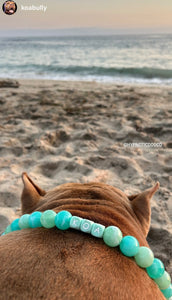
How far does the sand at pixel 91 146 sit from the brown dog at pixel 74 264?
4.04ft

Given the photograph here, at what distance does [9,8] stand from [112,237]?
5313 mm

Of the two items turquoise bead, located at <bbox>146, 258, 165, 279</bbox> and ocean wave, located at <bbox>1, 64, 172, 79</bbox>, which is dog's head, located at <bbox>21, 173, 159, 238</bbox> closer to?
turquoise bead, located at <bbox>146, 258, 165, 279</bbox>

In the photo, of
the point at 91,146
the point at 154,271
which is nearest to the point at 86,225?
the point at 154,271

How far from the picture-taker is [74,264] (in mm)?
1059

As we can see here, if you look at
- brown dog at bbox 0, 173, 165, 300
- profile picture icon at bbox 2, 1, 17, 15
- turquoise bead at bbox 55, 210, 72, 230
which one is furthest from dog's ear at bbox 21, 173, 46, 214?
profile picture icon at bbox 2, 1, 17, 15

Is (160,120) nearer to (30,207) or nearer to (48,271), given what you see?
(30,207)

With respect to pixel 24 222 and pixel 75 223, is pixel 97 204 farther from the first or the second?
pixel 24 222

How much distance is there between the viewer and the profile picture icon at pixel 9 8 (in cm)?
510

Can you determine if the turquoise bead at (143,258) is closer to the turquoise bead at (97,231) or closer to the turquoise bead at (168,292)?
the turquoise bead at (97,231)

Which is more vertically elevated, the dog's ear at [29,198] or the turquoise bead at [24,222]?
the turquoise bead at [24,222]

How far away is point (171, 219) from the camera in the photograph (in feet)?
9.18

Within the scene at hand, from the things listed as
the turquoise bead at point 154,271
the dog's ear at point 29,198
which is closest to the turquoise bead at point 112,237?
the turquoise bead at point 154,271

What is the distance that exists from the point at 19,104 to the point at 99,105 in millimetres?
1805

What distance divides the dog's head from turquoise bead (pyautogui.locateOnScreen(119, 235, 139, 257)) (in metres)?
0.11
